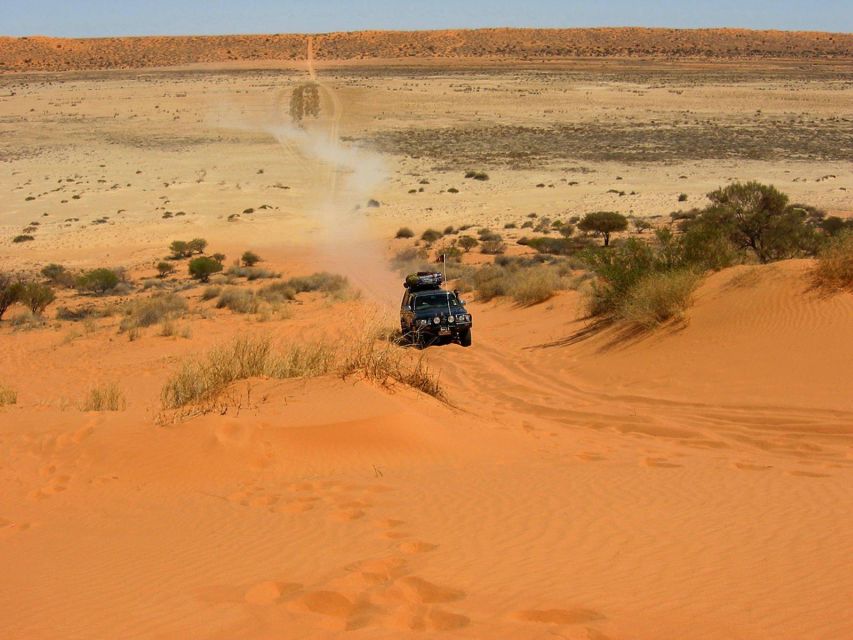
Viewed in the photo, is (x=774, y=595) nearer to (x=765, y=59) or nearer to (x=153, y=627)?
(x=153, y=627)

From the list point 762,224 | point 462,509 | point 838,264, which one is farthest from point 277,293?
point 462,509

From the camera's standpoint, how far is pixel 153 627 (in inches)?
209

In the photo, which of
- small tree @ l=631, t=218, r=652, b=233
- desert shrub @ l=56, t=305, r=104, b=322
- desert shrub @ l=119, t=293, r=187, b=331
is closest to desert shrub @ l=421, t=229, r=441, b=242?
small tree @ l=631, t=218, r=652, b=233

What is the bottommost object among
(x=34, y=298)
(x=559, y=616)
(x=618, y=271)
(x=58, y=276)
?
(x=58, y=276)

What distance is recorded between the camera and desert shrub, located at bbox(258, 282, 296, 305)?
29587 mm

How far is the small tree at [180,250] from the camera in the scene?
40281 mm

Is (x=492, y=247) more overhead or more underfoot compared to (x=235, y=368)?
more underfoot

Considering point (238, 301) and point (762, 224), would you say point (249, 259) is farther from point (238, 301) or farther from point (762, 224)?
point (762, 224)

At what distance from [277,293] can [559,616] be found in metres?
25.8

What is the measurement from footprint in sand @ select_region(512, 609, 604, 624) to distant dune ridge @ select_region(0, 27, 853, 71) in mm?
130187

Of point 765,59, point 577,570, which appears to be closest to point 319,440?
point 577,570

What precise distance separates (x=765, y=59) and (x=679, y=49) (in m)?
12.7

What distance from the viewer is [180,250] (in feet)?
133

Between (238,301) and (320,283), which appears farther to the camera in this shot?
(320,283)
